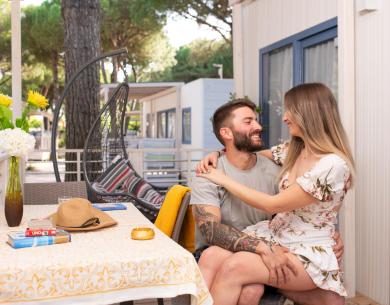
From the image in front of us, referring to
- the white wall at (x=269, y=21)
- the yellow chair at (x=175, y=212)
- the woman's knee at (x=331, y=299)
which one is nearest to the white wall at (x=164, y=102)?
the white wall at (x=269, y=21)

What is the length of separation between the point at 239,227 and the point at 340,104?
1.74 meters

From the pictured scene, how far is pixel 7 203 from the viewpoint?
2.32m

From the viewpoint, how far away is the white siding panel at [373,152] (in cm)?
353

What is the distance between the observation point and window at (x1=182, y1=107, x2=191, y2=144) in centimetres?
1461

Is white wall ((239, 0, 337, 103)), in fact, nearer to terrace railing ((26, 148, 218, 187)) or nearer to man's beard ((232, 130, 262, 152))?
terrace railing ((26, 148, 218, 187))

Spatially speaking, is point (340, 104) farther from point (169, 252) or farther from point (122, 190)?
point (169, 252)

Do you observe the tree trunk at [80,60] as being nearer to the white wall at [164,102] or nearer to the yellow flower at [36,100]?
the yellow flower at [36,100]

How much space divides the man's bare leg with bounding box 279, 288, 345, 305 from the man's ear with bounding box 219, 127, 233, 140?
0.68 metres

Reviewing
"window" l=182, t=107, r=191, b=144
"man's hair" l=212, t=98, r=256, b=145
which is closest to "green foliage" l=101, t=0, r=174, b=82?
"window" l=182, t=107, r=191, b=144

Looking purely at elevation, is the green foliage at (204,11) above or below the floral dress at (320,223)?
above

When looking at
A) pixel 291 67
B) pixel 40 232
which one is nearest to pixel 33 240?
pixel 40 232

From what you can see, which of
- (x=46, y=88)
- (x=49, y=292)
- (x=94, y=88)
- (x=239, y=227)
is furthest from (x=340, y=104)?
(x=46, y=88)

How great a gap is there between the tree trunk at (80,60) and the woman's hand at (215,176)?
5375 mm

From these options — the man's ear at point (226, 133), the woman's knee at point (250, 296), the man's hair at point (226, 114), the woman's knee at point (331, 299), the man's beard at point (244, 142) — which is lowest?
the woman's knee at point (331, 299)
